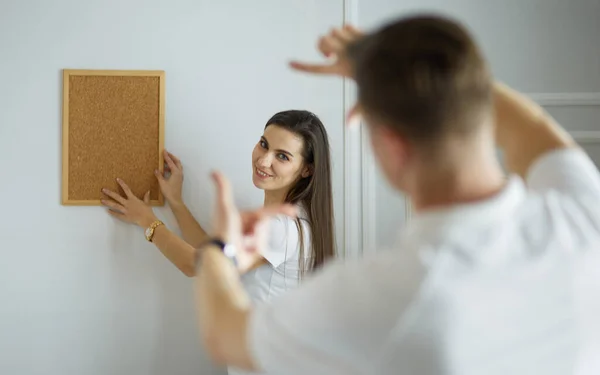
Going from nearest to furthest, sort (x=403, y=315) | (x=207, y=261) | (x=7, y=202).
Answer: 1. (x=403, y=315)
2. (x=207, y=261)
3. (x=7, y=202)

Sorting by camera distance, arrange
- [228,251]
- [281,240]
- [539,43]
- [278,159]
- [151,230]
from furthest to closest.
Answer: [539,43] → [151,230] → [278,159] → [281,240] → [228,251]

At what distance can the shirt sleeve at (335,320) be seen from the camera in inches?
28.9

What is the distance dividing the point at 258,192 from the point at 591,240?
1.53m

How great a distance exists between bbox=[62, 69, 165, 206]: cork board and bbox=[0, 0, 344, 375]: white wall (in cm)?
4

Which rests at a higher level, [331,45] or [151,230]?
[331,45]

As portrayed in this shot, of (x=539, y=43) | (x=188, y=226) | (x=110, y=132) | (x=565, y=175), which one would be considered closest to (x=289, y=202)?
(x=188, y=226)

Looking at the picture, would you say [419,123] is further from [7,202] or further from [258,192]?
[7,202]

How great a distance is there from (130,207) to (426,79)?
5.32ft

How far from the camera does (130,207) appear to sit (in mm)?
2182

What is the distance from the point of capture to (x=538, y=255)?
2.52 ft

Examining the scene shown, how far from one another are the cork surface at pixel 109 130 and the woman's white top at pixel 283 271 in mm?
550

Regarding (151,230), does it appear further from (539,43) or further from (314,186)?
(539,43)

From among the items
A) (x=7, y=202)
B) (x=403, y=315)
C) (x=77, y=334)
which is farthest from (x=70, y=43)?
(x=403, y=315)

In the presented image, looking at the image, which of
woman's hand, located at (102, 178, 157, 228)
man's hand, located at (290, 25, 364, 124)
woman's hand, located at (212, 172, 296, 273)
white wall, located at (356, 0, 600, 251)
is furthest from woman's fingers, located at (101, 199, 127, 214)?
man's hand, located at (290, 25, 364, 124)
